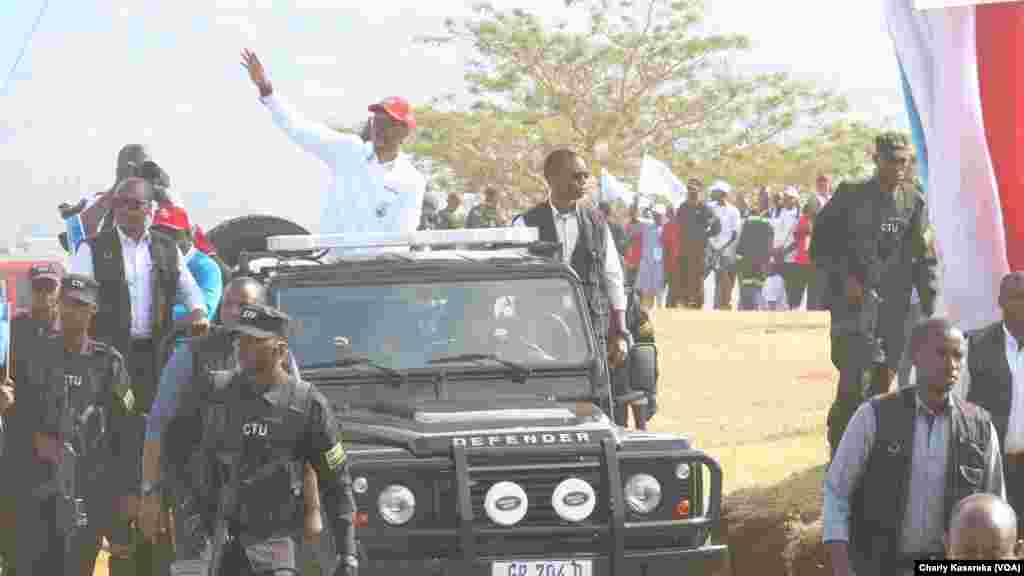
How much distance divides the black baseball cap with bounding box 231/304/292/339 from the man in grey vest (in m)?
1.88

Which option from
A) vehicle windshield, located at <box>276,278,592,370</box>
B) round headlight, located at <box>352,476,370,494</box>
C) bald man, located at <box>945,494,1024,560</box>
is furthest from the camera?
vehicle windshield, located at <box>276,278,592,370</box>

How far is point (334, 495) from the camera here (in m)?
8.05

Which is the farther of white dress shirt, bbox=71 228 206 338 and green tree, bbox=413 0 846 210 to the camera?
green tree, bbox=413 0 846 210

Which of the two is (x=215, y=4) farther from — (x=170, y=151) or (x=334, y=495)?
(x=334, y=495)

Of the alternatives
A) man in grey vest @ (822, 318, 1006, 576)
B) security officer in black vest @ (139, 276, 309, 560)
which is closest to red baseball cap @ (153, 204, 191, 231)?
security officer in black vest @ (139, 276, 309, 560)

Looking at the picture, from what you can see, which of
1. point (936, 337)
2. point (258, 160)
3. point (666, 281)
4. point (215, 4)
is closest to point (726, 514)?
point (936, 337)

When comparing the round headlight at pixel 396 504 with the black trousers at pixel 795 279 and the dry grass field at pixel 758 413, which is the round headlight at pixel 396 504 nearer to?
the dry grass field at pixel 758 413

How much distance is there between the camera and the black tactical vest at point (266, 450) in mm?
8016

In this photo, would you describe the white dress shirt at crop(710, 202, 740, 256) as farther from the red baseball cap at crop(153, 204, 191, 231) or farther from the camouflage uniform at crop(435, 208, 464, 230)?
the red baseball cap at crop(153, 204, 191, 231)

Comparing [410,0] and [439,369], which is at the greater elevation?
[410,0]

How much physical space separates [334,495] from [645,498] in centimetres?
218

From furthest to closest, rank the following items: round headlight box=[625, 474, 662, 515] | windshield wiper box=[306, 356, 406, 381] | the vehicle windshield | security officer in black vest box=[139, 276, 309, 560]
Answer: the vehicle windshield → windshield wiper box=[306, 356, 406, 381] → round headlight box=[625, 474, 662, 515] → security officer in black vest box=[139, 276, 309, 560]

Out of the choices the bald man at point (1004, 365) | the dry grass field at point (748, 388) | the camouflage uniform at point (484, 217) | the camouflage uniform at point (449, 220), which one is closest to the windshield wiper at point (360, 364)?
the bald man at point (1004, 365)

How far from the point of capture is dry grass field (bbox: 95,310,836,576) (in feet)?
37.8
